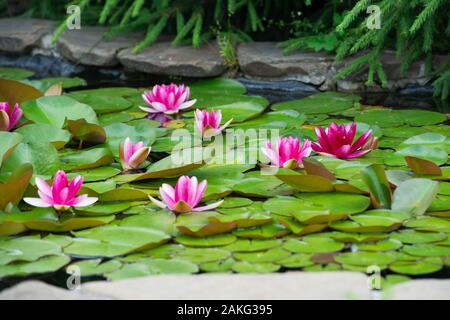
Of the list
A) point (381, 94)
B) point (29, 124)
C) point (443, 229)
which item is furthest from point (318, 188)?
point (381, 94)

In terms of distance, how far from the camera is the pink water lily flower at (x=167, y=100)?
13.0ft

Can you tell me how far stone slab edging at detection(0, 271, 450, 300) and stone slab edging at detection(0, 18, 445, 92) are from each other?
240 centimetres

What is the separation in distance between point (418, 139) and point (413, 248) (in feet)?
3.41

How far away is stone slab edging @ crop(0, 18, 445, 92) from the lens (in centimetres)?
457

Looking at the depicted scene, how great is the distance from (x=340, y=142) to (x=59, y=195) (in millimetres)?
1130

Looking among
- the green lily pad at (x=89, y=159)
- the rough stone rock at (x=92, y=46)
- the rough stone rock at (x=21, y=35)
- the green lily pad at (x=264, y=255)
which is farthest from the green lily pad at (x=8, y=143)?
the rough stone rock at (x=21, y=35)

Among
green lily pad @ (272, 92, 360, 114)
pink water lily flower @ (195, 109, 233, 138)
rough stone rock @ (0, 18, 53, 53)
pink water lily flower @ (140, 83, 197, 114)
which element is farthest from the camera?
rough stone rock @ (0, 18, 53, 53)

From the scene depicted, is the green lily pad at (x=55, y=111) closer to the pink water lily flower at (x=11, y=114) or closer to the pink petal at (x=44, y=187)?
the pink water lily flower at (x=11, y=114)

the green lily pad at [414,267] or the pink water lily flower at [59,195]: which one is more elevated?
the pink water lily flower at [59,195]

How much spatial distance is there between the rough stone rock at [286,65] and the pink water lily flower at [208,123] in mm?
1183

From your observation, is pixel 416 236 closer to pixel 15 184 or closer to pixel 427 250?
pixel 427 250

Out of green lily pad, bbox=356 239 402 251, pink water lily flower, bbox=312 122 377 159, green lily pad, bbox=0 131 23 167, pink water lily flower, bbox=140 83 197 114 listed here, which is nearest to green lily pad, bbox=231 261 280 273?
green lily pad, bbox=356 239 402 251

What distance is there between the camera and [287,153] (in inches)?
120

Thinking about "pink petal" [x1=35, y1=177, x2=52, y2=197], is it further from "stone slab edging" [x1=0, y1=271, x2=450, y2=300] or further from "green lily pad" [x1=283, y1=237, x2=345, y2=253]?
"green lily pad" [x1=283, y1=237, x2=345, y2=253]
